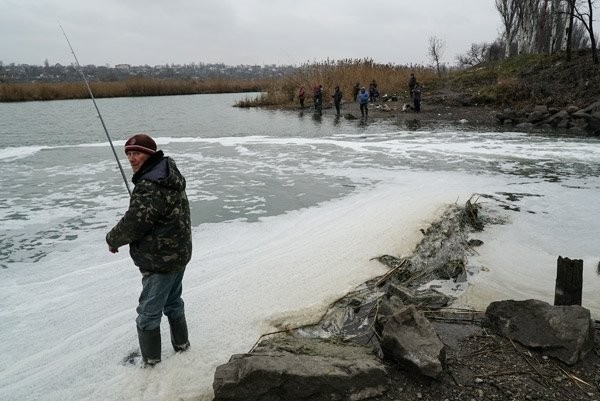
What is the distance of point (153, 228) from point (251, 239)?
9.99ft

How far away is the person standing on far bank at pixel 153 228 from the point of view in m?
2.80

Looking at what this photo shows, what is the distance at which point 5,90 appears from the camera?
3441 cm

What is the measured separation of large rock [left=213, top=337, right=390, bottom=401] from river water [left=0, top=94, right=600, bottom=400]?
0.35 m

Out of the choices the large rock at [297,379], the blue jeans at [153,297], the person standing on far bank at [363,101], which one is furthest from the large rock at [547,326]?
the person standing on far bank at [363,101]

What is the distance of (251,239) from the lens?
5.88 m

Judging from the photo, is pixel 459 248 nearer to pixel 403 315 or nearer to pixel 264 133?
pixel 403 315

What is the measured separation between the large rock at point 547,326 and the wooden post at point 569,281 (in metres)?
0.38

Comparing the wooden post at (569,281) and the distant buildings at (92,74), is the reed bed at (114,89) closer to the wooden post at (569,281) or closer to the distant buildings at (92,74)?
the distant buildings at (92,74)

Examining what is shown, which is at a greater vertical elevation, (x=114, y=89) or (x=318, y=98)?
(x=114, y=89)

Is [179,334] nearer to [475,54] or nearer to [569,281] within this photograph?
[569,281]

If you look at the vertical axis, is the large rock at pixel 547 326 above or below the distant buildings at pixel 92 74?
below

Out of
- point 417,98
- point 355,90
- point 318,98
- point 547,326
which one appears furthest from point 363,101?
point 547,326

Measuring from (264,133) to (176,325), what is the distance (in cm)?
1422

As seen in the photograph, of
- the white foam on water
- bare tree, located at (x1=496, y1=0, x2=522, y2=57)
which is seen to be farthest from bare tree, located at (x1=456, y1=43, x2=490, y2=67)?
the white foam on water
